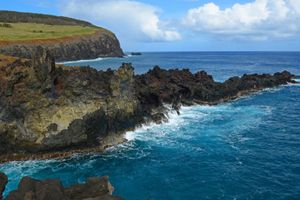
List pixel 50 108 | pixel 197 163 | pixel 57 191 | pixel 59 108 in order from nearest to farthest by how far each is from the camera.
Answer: pixel 57 191 < pixel 197 163 < pixel 50 108 < pixel 59 108

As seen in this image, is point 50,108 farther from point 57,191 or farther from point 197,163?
point 57,191

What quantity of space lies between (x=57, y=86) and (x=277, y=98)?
61667mm

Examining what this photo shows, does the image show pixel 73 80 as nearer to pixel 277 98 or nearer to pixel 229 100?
pixel 229 100

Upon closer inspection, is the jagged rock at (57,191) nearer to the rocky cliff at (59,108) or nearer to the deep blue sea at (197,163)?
the deep blue sea at (197,163)

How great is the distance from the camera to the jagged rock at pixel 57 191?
2209cm

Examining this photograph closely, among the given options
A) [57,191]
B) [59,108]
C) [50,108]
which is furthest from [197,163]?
[57,191]

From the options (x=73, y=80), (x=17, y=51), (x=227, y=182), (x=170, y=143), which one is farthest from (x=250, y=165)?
(x=17, y=51)

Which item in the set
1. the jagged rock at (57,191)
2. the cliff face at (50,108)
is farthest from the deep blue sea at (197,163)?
the jagged rock at (57,191)

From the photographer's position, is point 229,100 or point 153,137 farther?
point 229,100

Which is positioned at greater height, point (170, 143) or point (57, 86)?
point (57, 86)

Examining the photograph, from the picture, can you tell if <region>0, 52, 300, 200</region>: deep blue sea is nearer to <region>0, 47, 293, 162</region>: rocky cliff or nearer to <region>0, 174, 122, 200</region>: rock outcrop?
<region>0, 47, 293, 162</region>: rocky cliff

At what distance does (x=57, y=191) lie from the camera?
2248 cm

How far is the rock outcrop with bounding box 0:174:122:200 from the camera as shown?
22.0m

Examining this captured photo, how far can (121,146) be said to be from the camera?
182 ft
